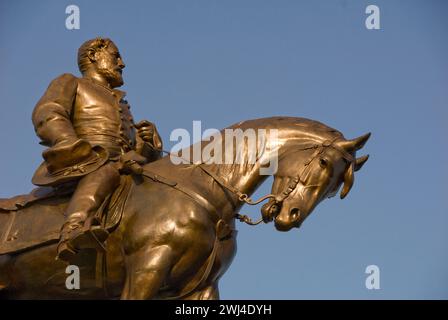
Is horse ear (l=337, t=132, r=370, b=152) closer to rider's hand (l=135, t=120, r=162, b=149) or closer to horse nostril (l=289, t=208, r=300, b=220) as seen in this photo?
horse nostril (l=289, t=208, r=300, b=220)

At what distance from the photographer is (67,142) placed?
11.4 metres

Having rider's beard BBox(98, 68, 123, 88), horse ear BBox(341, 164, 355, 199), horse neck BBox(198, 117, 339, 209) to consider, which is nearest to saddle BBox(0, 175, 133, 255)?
horse neck BBox(198, 117, 339, 209)

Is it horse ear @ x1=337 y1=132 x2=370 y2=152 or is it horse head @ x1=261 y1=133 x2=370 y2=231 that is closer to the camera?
horse head @ x1=261 y1=133 x2=370 y2=231

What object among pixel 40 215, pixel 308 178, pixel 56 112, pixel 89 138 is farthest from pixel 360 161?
pixel 40 215

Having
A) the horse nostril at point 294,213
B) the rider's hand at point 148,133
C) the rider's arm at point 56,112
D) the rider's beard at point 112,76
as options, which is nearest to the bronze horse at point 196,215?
the horse nostril at point 294,213

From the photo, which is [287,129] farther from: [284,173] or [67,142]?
[67,142]

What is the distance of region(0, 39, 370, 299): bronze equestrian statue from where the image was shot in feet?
35.0

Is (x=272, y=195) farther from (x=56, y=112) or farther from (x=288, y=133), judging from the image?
(x=56, y=112)

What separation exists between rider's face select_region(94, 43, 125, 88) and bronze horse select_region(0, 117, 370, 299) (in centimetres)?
203

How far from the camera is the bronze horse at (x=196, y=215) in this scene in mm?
10664

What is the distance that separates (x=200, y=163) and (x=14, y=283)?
2.41m

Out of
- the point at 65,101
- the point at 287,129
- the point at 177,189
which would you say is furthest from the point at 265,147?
the point at 65,101

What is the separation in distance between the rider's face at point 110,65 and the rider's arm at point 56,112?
0.70m

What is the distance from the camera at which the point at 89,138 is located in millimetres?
12102
